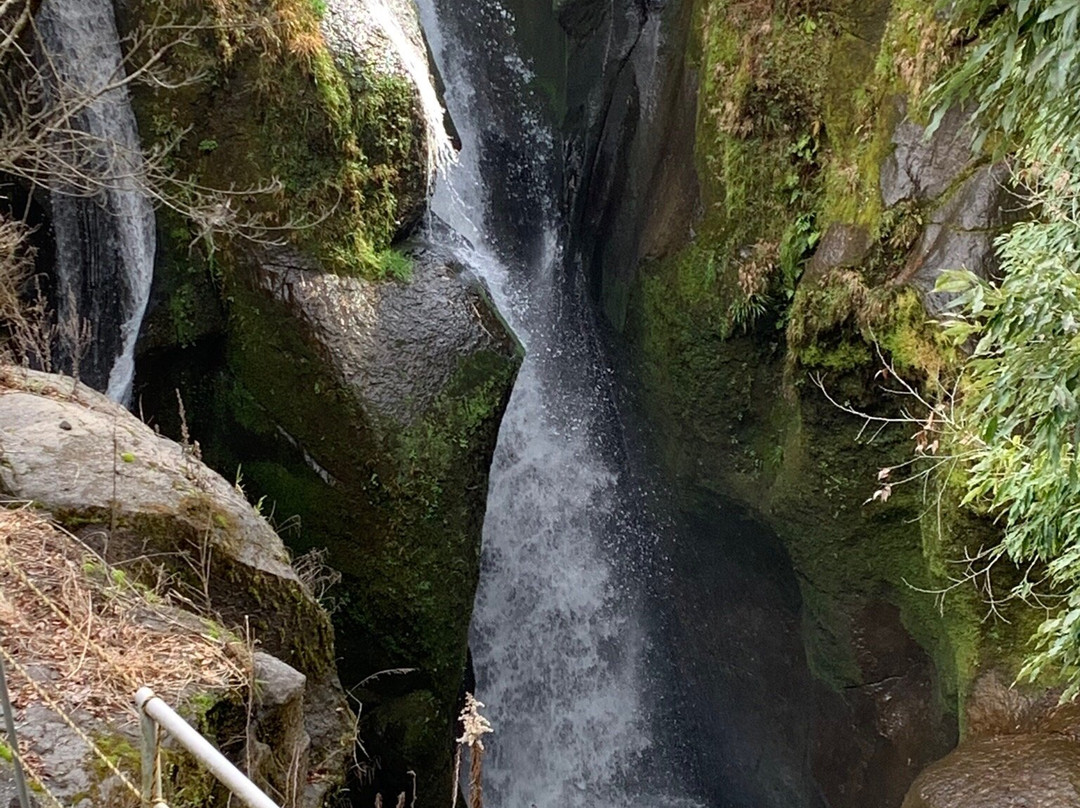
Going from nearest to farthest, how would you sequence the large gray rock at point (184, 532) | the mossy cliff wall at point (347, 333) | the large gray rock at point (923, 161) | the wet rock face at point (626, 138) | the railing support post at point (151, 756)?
the railing support post at point (151, 756) → the large gray rock at point (184, 532) → the large gray rock at point (923, 161) → the mossy cliff wall at point (347, 333) → the wet rock face at point (626, 138)

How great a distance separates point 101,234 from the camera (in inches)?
306

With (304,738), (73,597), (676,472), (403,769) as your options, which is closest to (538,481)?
(676,472)

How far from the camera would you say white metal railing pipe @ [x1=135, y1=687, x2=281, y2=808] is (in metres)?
1.58

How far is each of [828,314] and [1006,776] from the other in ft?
11.0

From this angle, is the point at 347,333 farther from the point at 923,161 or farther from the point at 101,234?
the point at 923,161

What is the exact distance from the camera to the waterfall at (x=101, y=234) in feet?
24.4

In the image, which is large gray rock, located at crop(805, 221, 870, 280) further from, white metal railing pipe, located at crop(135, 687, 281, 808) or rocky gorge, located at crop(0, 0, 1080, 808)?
white metal railing pipe, located at crop(135, 687, 281, 808)

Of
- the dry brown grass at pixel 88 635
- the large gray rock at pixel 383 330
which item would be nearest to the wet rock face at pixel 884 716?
the large gray rock at pixel 383 330

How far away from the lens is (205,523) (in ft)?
15.7

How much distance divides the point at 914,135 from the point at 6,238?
6794mm

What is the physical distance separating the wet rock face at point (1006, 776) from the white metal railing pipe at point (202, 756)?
4711 mm

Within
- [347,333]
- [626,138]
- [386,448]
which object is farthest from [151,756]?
[626,138]

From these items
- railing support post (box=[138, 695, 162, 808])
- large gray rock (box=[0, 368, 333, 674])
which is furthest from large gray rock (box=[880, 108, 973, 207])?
railing support post (box=[138, 695, 162, 808])

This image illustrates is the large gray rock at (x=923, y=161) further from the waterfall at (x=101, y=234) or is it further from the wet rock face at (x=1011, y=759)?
the waterfall at (x=101, y=234)
